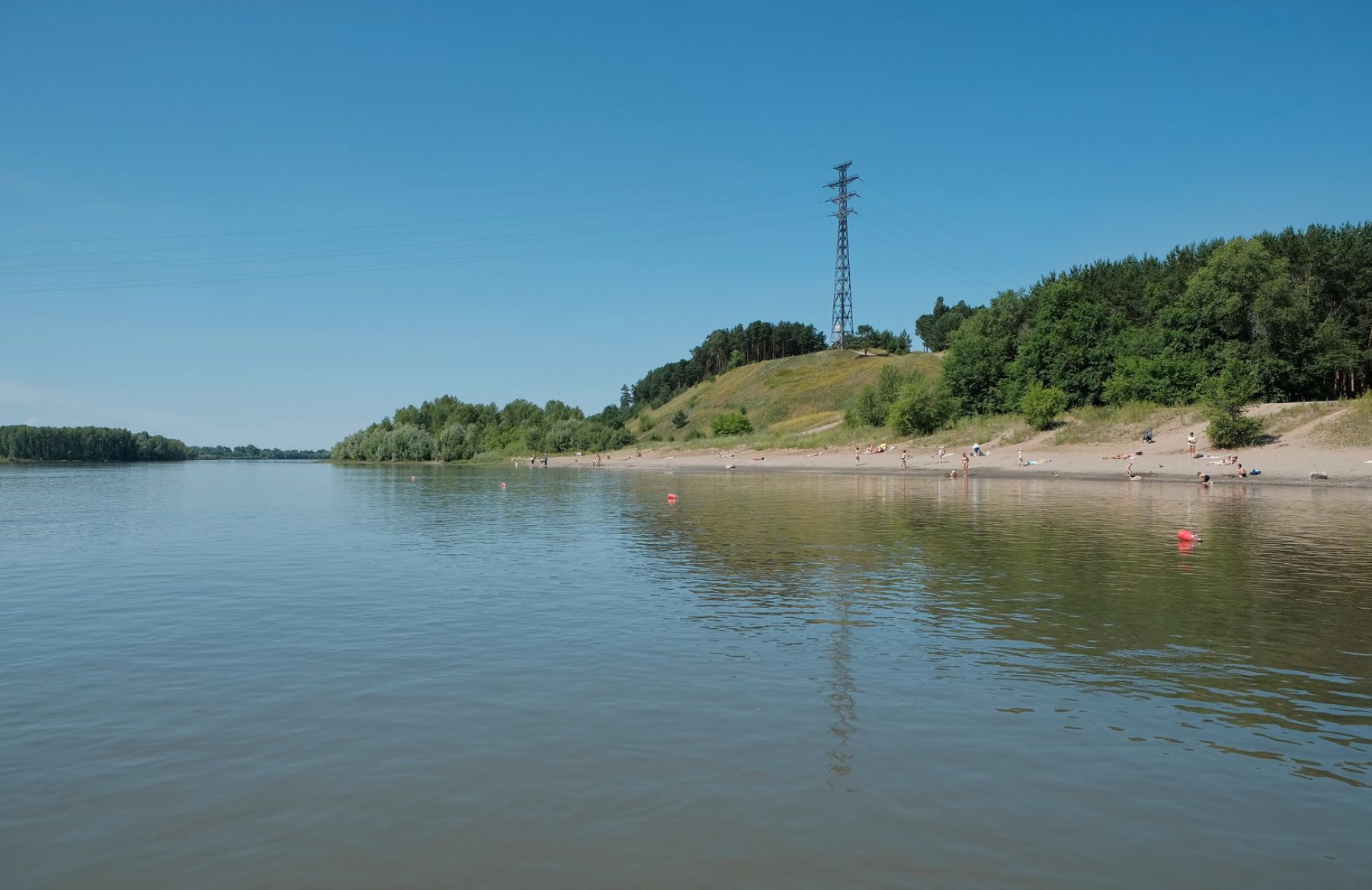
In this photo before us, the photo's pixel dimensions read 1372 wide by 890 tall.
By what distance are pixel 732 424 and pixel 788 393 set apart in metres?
22.5

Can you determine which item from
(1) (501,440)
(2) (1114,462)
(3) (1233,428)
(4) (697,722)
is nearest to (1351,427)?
(3) (1233,428)

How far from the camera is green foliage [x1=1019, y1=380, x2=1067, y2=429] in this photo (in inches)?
2936

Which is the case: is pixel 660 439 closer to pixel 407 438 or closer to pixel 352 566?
pixel 407 438

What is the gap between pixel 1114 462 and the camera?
61906mm

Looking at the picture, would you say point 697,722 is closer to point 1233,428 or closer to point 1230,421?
point 1230,421

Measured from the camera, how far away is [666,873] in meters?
6.36

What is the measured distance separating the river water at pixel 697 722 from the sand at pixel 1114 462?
31012 mm

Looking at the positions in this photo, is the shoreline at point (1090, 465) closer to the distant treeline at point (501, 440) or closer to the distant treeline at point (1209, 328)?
the distant treeline at point (1209, 328)

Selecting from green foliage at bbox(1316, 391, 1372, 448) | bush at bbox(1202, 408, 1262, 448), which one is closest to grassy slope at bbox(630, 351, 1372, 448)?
green foliage at bbox(1316, 391, 1372, 448)

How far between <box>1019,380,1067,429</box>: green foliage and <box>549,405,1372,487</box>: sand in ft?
5.10

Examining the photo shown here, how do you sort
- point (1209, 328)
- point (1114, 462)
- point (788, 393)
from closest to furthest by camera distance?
point (1114, 462)
point (1209, 328)
point (788, 393)

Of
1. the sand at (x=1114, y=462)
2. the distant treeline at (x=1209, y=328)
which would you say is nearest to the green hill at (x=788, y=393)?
the sand at (x=1114, y=462)

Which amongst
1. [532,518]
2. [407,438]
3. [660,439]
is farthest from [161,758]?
[407,438]

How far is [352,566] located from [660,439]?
141045 millimetres
